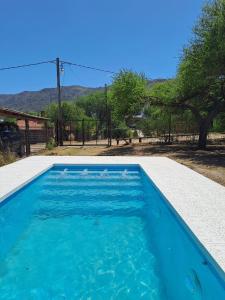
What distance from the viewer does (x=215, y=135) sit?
31969mm

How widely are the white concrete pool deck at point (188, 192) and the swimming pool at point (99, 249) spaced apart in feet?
0.50

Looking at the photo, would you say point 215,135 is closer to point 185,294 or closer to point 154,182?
point 154,182

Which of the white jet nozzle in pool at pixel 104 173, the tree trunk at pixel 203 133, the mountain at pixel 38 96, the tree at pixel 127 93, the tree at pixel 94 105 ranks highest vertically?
the mountain at pixel 38 96

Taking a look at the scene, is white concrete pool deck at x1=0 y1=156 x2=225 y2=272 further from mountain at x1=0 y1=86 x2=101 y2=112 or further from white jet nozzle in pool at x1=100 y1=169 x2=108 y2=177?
mountain at x1=0 y1=86 x2=101 y2=112

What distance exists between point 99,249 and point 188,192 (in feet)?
7.78

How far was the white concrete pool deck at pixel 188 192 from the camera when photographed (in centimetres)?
422

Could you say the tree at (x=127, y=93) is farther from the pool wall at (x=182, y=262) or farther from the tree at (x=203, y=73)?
the pool wall at (x=182, y=262)

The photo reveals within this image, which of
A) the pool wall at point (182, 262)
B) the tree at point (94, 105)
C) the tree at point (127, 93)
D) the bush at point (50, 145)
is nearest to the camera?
the pool wall at point (182, 262)

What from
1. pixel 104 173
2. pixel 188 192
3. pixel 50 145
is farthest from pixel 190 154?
pixel 188 192

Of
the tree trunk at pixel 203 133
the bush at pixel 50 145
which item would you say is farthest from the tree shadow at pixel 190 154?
the bush at pixel 50 145

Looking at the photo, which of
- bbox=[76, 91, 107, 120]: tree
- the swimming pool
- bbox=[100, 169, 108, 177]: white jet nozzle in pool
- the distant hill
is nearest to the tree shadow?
bbox=[100, 169, 108, 177]: white jet nozzle in pool

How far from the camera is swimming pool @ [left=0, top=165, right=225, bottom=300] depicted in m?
3.88

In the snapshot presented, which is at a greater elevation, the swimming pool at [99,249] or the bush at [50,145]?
the bush at [50,145]

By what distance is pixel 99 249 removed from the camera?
16.9ft
